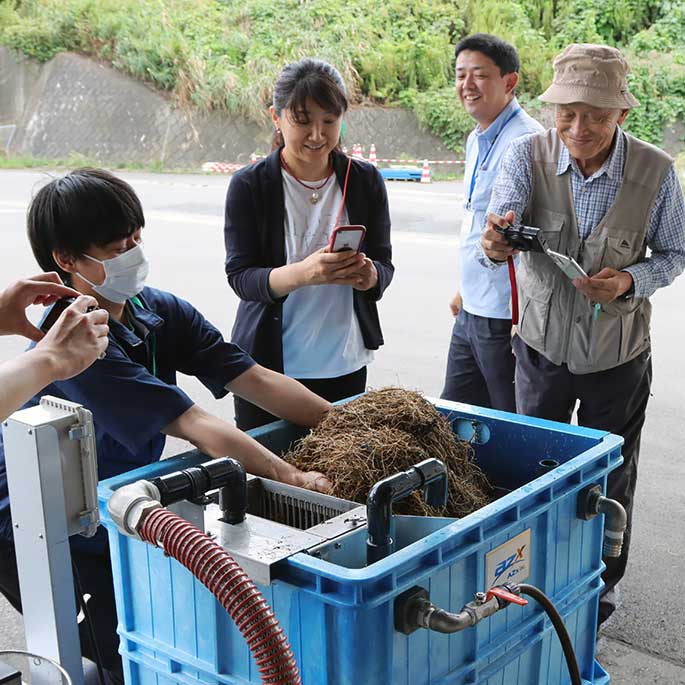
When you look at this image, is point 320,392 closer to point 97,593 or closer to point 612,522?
point 97,593

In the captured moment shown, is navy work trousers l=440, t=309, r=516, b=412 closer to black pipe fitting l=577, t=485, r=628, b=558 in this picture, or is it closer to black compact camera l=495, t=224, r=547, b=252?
black compact camera l=495, t=224, r=547, b=252

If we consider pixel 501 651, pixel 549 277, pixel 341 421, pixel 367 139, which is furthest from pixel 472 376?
pixel 367 139

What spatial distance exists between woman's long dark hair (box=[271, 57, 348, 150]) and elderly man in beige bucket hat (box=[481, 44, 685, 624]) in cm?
55

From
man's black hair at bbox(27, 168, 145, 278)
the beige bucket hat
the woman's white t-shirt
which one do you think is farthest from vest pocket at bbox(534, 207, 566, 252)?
man's black hair at bbox(27, 168, 145, 278)

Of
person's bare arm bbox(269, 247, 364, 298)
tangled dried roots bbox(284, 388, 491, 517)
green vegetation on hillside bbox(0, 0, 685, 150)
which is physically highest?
green vegetation on hillside bbox(0, 0, 685, 150)

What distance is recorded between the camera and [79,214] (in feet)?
6.46

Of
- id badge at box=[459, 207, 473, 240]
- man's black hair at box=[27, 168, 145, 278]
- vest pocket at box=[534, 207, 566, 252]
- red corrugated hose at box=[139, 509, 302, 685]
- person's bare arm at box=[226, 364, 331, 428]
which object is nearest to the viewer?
red corrugated hose at box=[139, 509, 302, 685]

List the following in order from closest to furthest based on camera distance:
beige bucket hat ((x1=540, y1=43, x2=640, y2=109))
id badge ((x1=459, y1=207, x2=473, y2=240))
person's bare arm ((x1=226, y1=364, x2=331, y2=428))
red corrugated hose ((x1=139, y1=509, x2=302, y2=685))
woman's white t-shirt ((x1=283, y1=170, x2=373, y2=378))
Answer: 1. red corrugated hose ((x1=139, y1=509, x2=302, y2=685))
2. person's bare arm ((x1=226, y1=364, x2=331, y2=428))
3. beige bucket hat ((x1=540, y1=43, x2=640, y2=109))
4. woman's white t-shirt ((x1=283, y1=170, x2=373, y2=378))
5. id badge ((x1=459, y1=207, x2=473, y2=240))

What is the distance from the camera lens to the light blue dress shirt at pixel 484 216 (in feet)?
9.98

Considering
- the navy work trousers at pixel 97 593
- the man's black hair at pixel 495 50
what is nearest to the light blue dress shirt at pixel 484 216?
the man's black hair at pixel 495 50

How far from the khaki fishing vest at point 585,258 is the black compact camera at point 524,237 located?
0.11m

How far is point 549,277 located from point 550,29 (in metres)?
18.4

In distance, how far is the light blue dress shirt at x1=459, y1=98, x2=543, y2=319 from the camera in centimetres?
304

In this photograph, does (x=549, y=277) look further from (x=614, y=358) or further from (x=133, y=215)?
(x=133, y=215)
